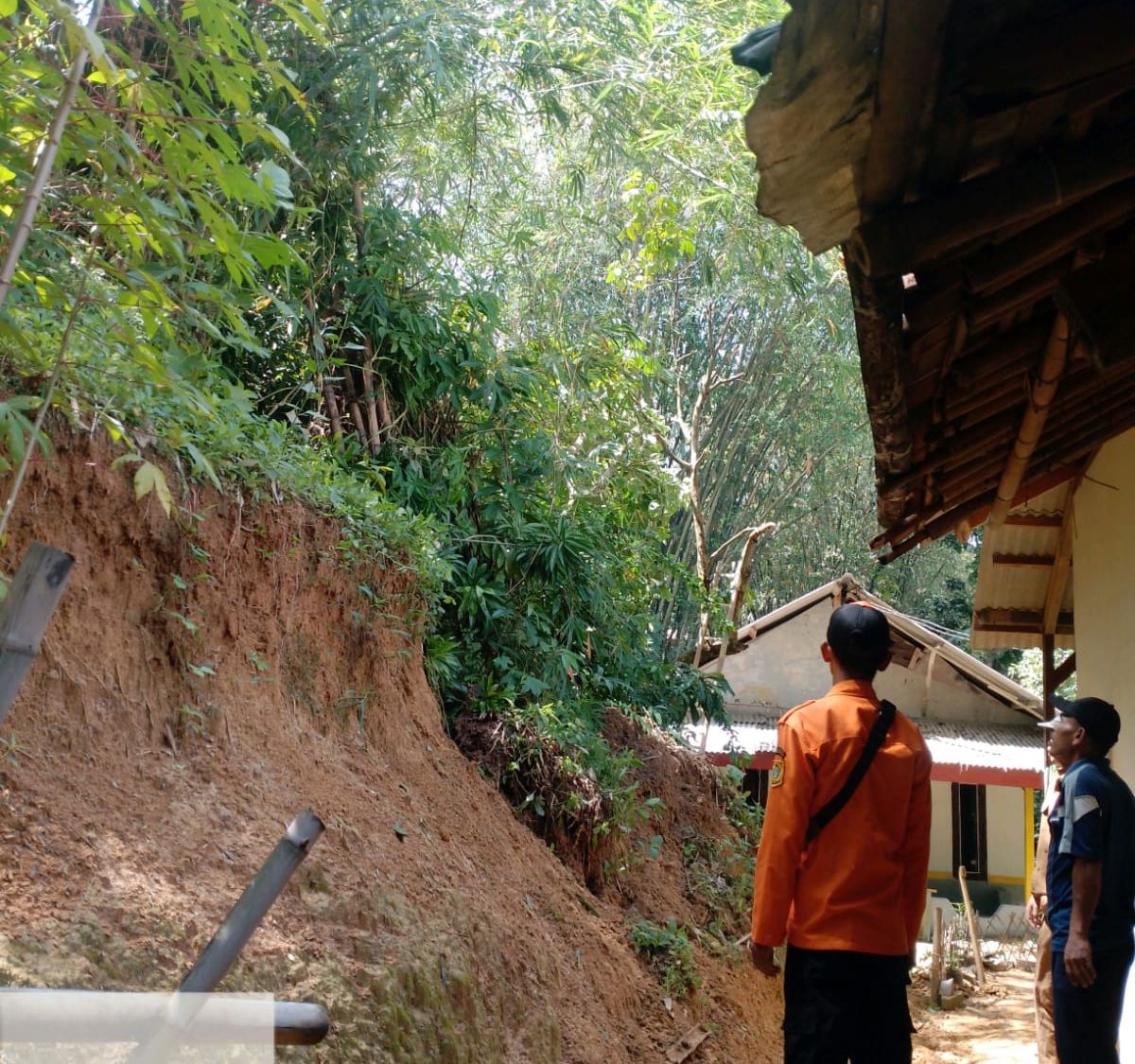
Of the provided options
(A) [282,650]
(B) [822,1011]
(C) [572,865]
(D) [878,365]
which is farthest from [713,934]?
Answer: (D) [878,365]

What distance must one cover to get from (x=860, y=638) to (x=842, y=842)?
70 cm

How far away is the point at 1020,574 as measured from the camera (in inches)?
356

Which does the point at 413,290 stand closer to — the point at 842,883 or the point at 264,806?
the point at 264,806

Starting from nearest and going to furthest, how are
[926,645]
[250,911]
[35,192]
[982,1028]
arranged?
[250,911] → [35,192] → [982,1028] → [926,645]

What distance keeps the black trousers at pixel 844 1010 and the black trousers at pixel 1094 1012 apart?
1090 mm

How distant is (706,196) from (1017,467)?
7134 millimetres

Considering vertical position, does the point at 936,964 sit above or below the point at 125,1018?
below

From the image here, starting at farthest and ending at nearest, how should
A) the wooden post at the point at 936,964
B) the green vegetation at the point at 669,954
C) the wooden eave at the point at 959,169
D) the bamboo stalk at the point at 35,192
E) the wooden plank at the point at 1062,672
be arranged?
the wooden post at the point at 936,964 → the wooden plank at the point at 1062,672 → the green vegetation at the point at 669,954 → the wooden eave at the point at 959,169 → the bamboo stalk at the point at 35,192

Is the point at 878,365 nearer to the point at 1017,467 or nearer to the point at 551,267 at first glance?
the point at 1017,467

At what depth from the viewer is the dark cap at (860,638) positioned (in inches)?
160

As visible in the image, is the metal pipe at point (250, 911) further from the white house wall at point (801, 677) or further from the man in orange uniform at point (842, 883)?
the white house wall at point (801, 677)

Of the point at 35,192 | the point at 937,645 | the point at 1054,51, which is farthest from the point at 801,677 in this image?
the point at 35,192

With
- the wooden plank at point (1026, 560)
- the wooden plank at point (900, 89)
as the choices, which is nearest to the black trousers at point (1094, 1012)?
the wooden plank at point (900, 89)

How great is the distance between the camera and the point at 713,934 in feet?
28.5
